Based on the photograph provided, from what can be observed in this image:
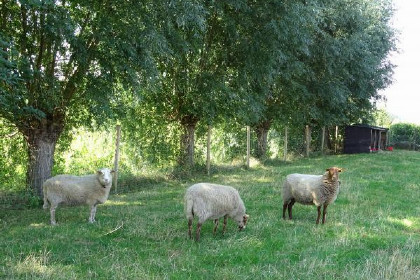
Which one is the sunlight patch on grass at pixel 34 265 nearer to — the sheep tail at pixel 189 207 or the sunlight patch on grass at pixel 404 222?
the sheep tail at pixel 189 207

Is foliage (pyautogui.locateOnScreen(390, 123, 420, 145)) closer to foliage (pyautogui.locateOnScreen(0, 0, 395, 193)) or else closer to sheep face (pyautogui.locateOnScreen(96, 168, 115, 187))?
foliage (pyautogui.locateOnScreen(0, 0, 395, 193))

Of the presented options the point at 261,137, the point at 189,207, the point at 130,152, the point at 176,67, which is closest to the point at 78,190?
the point at 189,207

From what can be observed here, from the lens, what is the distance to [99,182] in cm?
915

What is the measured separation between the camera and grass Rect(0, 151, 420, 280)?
5.42 meters

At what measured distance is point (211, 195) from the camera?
7.27m

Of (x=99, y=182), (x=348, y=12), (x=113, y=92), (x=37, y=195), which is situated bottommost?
(x=37, y=195)

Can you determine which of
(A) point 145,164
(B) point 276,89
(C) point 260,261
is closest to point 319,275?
(C) point 260,261

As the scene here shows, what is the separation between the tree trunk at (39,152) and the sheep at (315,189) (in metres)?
6.91

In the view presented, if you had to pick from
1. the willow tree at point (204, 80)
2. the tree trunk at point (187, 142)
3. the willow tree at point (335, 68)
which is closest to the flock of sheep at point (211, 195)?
the willow tree at point (204, 80)

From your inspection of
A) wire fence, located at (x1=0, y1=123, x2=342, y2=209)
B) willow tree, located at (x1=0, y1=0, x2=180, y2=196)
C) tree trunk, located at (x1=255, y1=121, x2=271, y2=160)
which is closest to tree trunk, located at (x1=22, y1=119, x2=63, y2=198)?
willow tree, located at (x1=0, y1=0, x2=180, y2=196)

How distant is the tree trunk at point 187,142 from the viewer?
1795 centimetres

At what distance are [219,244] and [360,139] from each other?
82.0ft

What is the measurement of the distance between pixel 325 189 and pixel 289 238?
5.94ft

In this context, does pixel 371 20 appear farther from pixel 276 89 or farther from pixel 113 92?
pixel 113 92
